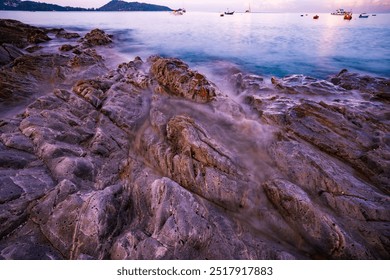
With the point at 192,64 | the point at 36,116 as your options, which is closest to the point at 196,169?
the point at 36,116

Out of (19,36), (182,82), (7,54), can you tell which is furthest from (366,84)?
(19,36)

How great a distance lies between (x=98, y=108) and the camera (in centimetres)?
726

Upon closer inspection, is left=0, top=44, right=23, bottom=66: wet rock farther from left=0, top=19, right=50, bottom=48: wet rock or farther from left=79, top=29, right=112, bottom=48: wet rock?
left=79, top=29, right=112, bottom=48: wet rock

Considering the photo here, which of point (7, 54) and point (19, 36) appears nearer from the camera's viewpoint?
point (7, 54)

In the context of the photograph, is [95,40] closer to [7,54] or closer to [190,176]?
[7,54]

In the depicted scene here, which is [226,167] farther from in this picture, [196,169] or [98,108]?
[98,108]

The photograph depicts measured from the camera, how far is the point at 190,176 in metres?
5.05

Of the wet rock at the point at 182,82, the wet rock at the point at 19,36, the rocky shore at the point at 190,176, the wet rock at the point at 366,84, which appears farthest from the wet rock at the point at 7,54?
the wet rock at the point at 366,84

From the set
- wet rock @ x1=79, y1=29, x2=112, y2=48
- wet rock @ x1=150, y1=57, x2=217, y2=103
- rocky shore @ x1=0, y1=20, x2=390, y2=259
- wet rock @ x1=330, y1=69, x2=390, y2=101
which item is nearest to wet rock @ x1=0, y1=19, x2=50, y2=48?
wet rock @ x1=79, y1=29, x2=112, y2=48

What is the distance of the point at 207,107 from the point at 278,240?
4.66m

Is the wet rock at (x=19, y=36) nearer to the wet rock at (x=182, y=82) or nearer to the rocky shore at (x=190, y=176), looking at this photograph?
the rocky shore at (x=190, y=176)

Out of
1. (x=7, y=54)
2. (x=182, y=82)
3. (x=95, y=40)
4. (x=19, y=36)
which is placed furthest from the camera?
(x=95, y=40)

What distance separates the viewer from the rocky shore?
3.81 m

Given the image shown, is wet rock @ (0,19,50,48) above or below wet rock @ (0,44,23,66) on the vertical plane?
above
